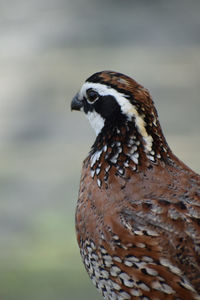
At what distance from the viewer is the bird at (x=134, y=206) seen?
4848 millimetres

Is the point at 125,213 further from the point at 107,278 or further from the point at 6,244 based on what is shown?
the point at 6,244

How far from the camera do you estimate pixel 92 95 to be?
5340 mm

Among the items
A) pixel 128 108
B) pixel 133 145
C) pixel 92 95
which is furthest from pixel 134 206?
pixel 92 95

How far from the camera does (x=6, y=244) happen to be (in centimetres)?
1045

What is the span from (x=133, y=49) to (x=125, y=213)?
35.3ft

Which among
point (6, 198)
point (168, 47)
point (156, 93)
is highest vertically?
point (168, 47)

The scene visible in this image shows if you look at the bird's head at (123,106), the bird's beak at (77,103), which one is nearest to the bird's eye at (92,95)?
the bird's head at (123,106)

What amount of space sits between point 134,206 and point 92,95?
80cm

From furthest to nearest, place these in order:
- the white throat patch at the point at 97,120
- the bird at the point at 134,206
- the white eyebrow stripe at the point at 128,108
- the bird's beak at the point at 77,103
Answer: the bird's beak at the point at 77,103, the white throat patch at the point at 97,120, the white eyebrow stripe at the point at 128,108, the bird at the point at 134,206

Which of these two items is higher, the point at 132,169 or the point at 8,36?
the point at 8,36

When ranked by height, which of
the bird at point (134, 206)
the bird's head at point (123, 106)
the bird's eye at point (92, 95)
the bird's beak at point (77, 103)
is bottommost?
the bird at point (134, 206)

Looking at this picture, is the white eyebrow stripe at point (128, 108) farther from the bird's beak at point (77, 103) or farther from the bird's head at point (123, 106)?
the bird's beak at point (77, 103)

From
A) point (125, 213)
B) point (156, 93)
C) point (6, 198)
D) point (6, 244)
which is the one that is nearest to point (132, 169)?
point (125, 213)

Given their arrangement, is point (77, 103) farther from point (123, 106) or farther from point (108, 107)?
point (123, 106)
